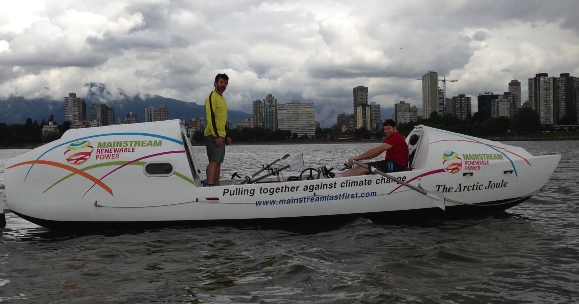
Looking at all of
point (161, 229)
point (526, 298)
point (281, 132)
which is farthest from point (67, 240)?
point (281, 132)

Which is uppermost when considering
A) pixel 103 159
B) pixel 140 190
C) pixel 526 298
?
pixel 103 159

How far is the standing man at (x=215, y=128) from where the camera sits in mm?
9914

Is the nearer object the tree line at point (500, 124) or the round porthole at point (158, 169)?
the round porthole at point (158, 169)

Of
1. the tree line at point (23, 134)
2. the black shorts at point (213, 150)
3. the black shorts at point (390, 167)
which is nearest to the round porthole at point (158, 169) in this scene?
the black shorts at point (213, 150)

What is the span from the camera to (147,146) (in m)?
9.51

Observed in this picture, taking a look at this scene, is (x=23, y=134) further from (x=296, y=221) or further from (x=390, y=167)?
(x=390, y=167)

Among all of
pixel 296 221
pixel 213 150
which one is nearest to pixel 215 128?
pixel 213 150

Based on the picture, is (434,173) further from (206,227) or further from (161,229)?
(161,229)

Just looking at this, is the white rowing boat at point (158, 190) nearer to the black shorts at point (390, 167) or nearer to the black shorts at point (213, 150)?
the black shorts at point (213, 150)

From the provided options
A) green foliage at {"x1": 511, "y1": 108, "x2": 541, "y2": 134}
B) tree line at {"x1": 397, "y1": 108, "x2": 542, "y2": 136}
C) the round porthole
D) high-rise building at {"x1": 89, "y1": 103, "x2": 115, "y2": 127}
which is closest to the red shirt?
the round porthole

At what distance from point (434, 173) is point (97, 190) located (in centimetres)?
634

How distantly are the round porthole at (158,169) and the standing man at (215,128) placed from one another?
780 millimetres

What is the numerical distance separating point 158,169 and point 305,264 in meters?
3.48

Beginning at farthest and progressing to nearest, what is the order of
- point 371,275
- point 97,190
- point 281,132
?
point 281,132, point 97,190, point 371,275
